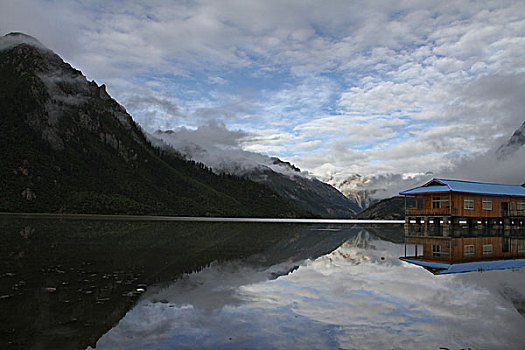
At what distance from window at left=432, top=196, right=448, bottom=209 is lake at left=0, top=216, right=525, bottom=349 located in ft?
140

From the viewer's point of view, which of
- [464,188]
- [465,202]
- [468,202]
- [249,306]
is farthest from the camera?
[468,202]

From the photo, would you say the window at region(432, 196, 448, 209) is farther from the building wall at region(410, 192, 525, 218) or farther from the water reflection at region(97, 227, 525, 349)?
the water reflection at region(97, 227, 525, 349)

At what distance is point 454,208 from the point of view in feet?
189

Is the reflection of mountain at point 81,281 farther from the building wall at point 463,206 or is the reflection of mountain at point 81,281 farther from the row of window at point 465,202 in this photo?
the row of window at point 465,202

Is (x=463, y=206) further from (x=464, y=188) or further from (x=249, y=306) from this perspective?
(x=249, y=306)

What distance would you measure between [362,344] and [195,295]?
668 centimetres

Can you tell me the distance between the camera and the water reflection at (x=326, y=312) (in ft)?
29.3

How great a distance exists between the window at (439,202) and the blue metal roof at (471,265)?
37.5 m

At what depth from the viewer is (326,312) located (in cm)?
1159

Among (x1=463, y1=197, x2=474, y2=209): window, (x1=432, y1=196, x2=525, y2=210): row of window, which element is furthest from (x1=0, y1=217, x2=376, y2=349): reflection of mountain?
(x1=463, y1=197, x2=474, y2=209): window

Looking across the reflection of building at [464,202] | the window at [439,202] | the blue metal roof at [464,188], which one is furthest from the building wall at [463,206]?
the blue metal roof at [464,188]

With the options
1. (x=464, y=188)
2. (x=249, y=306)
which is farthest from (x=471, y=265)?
(x=464, y=188)

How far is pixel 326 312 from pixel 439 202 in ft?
185

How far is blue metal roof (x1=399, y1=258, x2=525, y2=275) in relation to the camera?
65.9 feet
